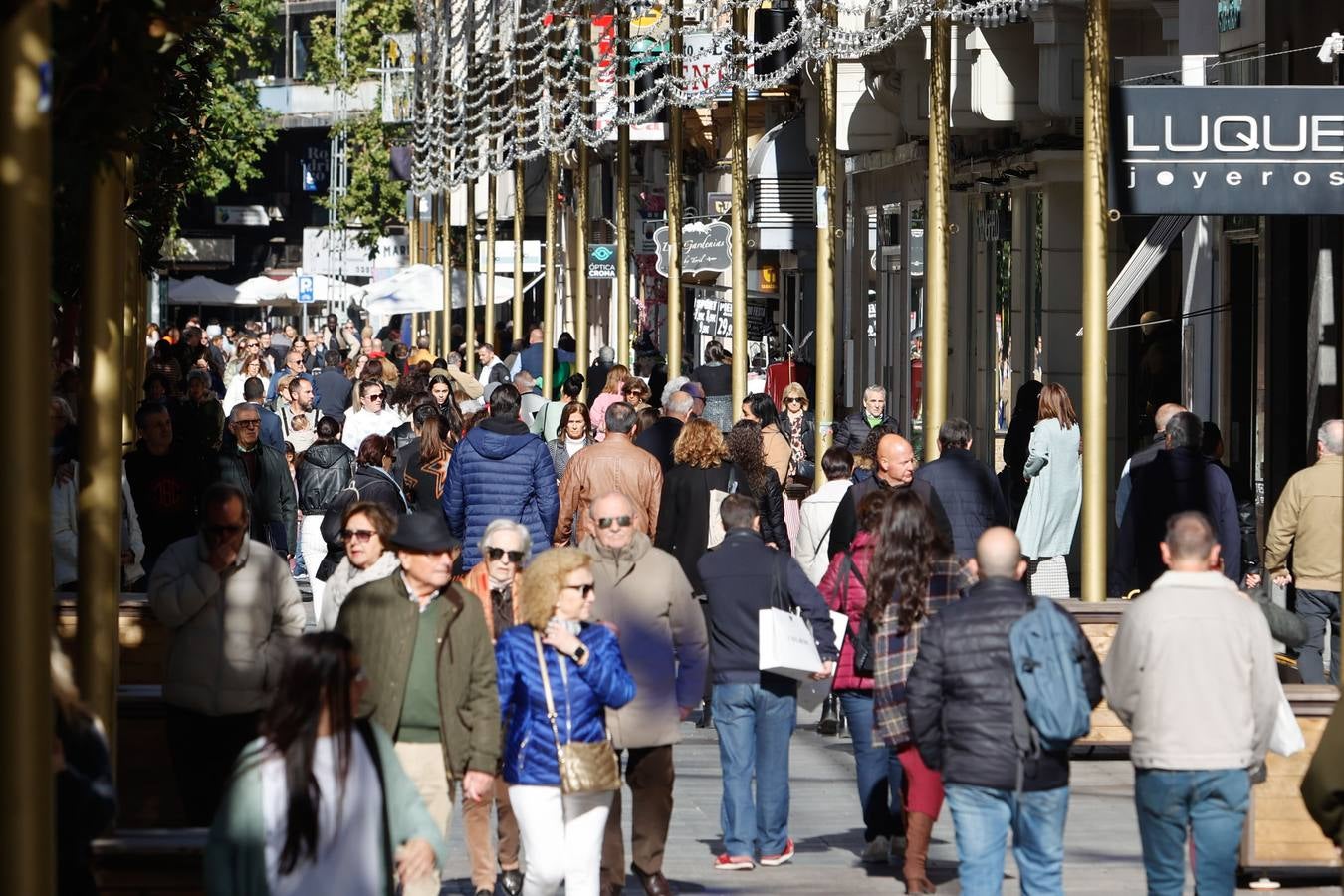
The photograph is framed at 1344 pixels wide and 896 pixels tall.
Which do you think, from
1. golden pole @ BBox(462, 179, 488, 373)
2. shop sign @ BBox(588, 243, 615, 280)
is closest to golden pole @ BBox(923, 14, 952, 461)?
shop sign @ BBox(588, 243, 615, 280)

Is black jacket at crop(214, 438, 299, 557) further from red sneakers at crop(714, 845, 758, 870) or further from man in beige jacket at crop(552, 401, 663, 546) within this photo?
red sneakers at crop(714, 845, 758, 870)

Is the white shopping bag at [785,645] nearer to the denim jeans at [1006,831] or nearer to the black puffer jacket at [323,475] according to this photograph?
the denim jeans at [1006,831]

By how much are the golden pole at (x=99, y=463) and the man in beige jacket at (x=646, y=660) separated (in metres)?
2.27

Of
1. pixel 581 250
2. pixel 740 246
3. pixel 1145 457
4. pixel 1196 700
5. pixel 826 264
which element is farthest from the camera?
pixel 581 250

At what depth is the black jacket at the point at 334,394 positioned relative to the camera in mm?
29375

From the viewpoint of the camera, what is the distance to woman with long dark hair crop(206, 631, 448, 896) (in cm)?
595

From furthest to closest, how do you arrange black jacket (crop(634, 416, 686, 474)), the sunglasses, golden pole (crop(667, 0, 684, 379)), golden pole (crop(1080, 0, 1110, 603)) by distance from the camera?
golden pole (crop(667, 0, 684, 379))
black jacket (crop(634, 416, 686, 474))
golden pole (crop(1080, 0, 1110, 603))
the sunglasses

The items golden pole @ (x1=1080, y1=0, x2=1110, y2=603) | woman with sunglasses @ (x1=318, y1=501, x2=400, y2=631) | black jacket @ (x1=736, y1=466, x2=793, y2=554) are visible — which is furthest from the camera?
black jacket @ (x1=736, y1=466, x2=793, y2=554)

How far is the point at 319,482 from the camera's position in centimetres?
1784

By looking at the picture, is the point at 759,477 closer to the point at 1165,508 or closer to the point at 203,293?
the point at 1165,508

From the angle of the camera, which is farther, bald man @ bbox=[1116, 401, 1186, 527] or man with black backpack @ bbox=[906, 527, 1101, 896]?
bald man @ bbox=[1116, 401, 1186, 527]

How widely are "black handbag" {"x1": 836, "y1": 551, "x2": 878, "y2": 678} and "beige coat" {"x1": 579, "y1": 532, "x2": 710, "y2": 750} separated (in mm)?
1029

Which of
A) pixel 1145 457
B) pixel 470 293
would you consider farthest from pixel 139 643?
pixel 470 293

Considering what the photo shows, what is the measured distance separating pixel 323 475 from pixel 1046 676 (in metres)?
10.1
